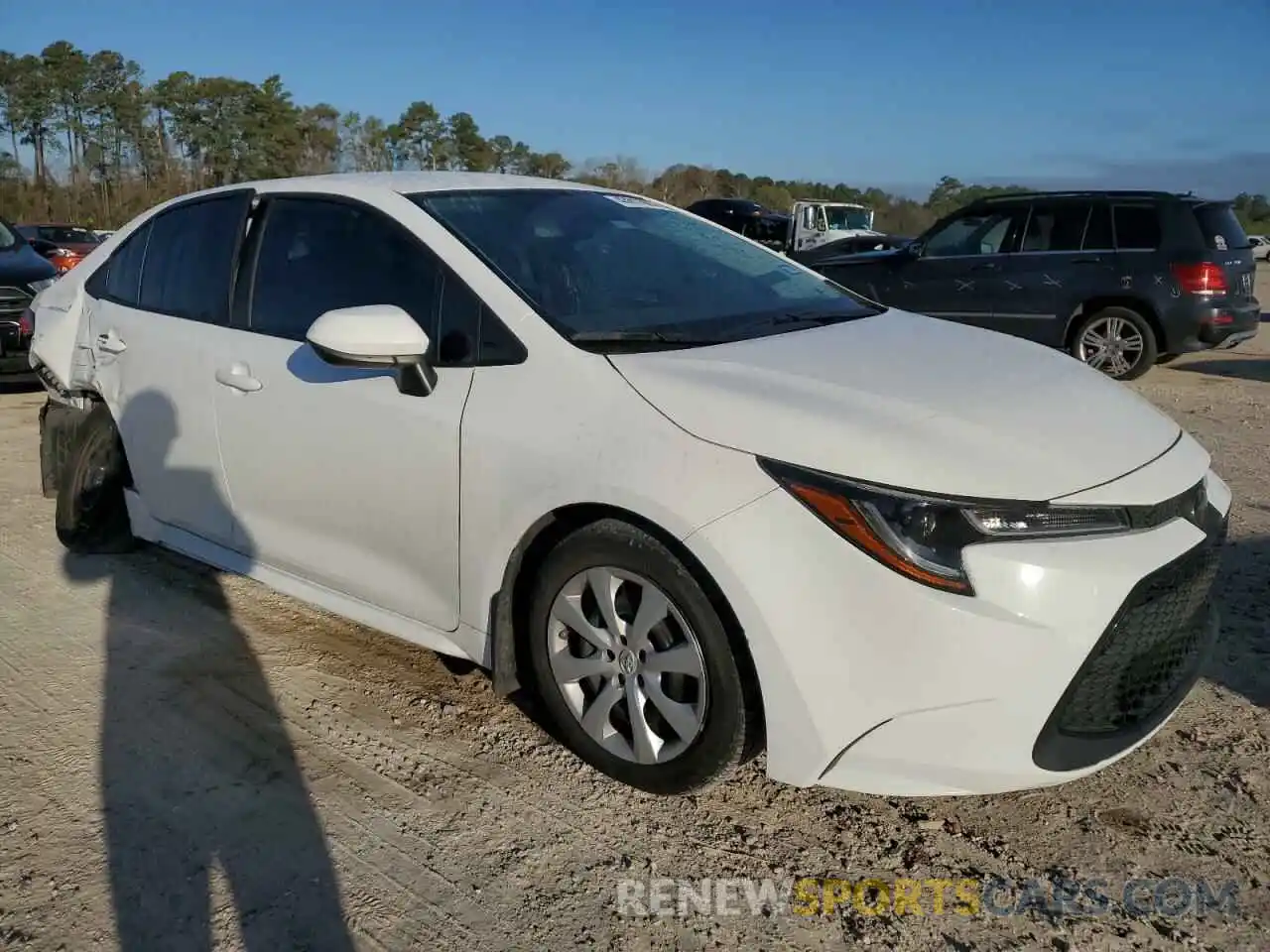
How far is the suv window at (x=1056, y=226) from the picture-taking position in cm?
960

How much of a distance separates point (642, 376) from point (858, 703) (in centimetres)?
96

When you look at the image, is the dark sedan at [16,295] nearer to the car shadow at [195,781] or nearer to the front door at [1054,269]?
the car shadow at [195,781]

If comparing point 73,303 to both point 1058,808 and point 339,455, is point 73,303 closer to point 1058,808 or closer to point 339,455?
point 339,455

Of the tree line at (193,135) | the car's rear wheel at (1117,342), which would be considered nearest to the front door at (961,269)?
the car's rear wheel at (1117,342)

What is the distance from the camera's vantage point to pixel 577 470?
256 cm

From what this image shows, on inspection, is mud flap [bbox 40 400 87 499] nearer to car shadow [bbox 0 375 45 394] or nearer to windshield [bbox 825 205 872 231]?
car shadow [bbox 0 375 45 394]

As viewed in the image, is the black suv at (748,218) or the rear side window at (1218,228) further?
the black suv at (748,218)

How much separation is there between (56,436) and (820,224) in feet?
71.8

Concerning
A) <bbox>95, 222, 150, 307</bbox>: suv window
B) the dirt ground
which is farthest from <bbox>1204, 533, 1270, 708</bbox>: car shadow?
<bbox>95, 222, 150, 307</bbox>: suv window

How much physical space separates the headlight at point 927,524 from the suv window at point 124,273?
3214mm

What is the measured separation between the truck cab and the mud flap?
66.8 ft

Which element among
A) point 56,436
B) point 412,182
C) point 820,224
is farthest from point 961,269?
point 820,224

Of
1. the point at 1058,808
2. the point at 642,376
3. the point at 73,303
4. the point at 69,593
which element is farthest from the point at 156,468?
the point at 1058,808

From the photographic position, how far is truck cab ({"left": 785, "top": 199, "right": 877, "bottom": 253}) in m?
23.9
